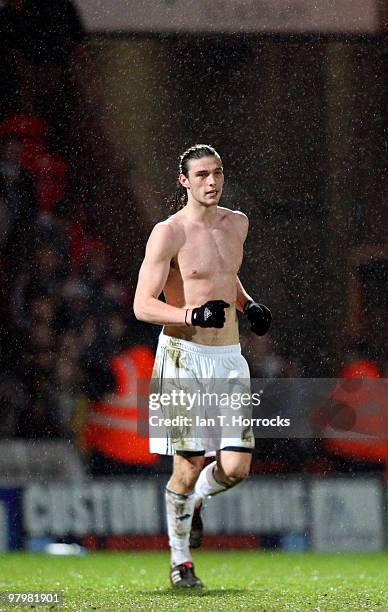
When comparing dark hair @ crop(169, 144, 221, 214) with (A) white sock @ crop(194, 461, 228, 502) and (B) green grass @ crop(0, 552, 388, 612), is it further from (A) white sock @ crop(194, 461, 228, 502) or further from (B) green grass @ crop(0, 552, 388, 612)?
(B) green grass @ crop(0, 552, 388, 612)

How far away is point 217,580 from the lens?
3.82m

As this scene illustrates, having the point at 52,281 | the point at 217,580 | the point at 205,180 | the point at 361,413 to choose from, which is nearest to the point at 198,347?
the point at 205,180

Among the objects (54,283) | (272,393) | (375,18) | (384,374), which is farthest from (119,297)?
(375,18)

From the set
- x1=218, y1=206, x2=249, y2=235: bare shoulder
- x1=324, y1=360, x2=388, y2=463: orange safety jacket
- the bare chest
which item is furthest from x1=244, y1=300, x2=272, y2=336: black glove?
x1=324, y1=360, x2=388, y2=463: orange safety jacket

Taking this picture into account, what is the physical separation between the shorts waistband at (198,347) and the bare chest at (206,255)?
0.18 m

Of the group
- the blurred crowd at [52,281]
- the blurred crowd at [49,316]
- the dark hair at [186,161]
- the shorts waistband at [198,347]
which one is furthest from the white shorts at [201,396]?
the blurred crowd at [49,316]

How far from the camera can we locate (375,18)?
13.7 feet

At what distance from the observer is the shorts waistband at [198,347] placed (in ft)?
11.7

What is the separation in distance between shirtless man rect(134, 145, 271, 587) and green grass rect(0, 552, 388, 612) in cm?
17

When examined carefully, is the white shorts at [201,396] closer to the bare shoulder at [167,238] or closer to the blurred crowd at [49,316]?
the bare shoulder at [167,238]

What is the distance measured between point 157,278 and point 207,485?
0.59 metres

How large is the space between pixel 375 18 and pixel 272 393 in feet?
4.04

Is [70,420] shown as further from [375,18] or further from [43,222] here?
[375,18]

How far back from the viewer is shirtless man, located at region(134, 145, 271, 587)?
3541 millimetres
